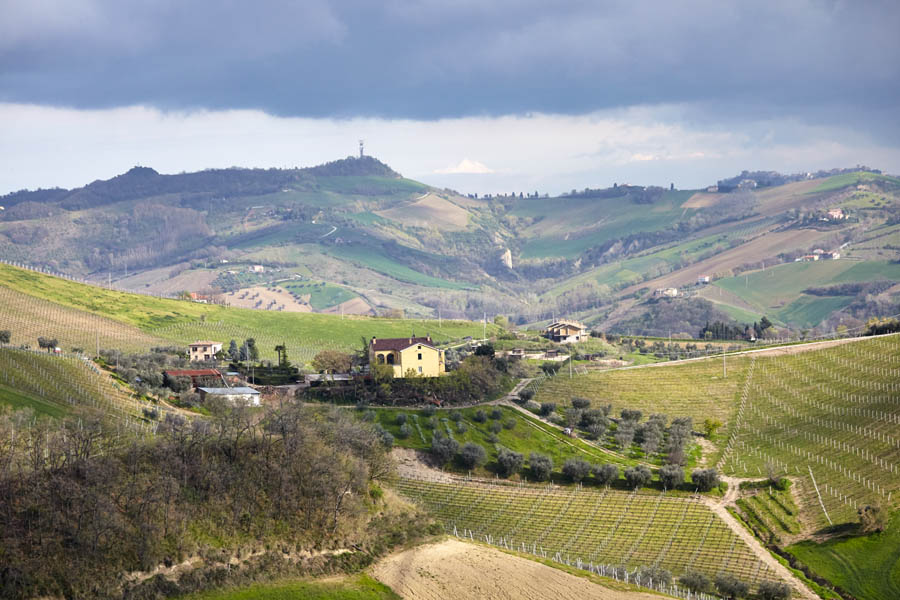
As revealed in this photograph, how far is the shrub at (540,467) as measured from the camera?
95.9 meters

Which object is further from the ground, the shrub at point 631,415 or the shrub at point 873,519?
the shrub at point 631,415

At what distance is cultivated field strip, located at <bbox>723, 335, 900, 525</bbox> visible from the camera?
89062 millimetres

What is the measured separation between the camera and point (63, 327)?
144 m

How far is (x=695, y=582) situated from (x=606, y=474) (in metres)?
26.6

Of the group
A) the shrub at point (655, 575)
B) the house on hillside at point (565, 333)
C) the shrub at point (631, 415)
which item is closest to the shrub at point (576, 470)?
the shrub at point (631, 415)

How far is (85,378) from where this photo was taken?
96.7 meters

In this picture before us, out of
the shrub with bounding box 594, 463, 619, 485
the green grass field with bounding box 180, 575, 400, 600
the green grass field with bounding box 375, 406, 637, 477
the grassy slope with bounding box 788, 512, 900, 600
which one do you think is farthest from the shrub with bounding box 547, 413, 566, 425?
the green grass field with bounding box 180, 575, 400, 600

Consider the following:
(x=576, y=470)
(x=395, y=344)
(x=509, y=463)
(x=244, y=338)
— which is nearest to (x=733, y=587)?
(x=576, y=470)

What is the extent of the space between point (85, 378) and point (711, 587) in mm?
60039

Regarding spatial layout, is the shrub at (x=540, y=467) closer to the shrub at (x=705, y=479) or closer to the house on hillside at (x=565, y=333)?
the shrub at (x=705, y=479)

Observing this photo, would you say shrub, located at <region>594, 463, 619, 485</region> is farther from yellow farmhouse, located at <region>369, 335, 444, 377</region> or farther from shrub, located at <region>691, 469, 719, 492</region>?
yellow farmhouse, located at <region>369, 335, 444, 377</region>

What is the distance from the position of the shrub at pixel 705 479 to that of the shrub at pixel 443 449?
2239 cm

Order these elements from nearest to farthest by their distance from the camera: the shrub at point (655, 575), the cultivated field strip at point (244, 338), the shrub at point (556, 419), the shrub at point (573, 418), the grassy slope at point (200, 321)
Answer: the shrub at point (655, 575) → the shrub at point (573, 418) → the shrub at point (556, 419) → the cultivated field strip at point (244, 338) → the grassy slope at point (200, 321)

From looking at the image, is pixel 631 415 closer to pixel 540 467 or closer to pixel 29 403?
pixel 540 467
